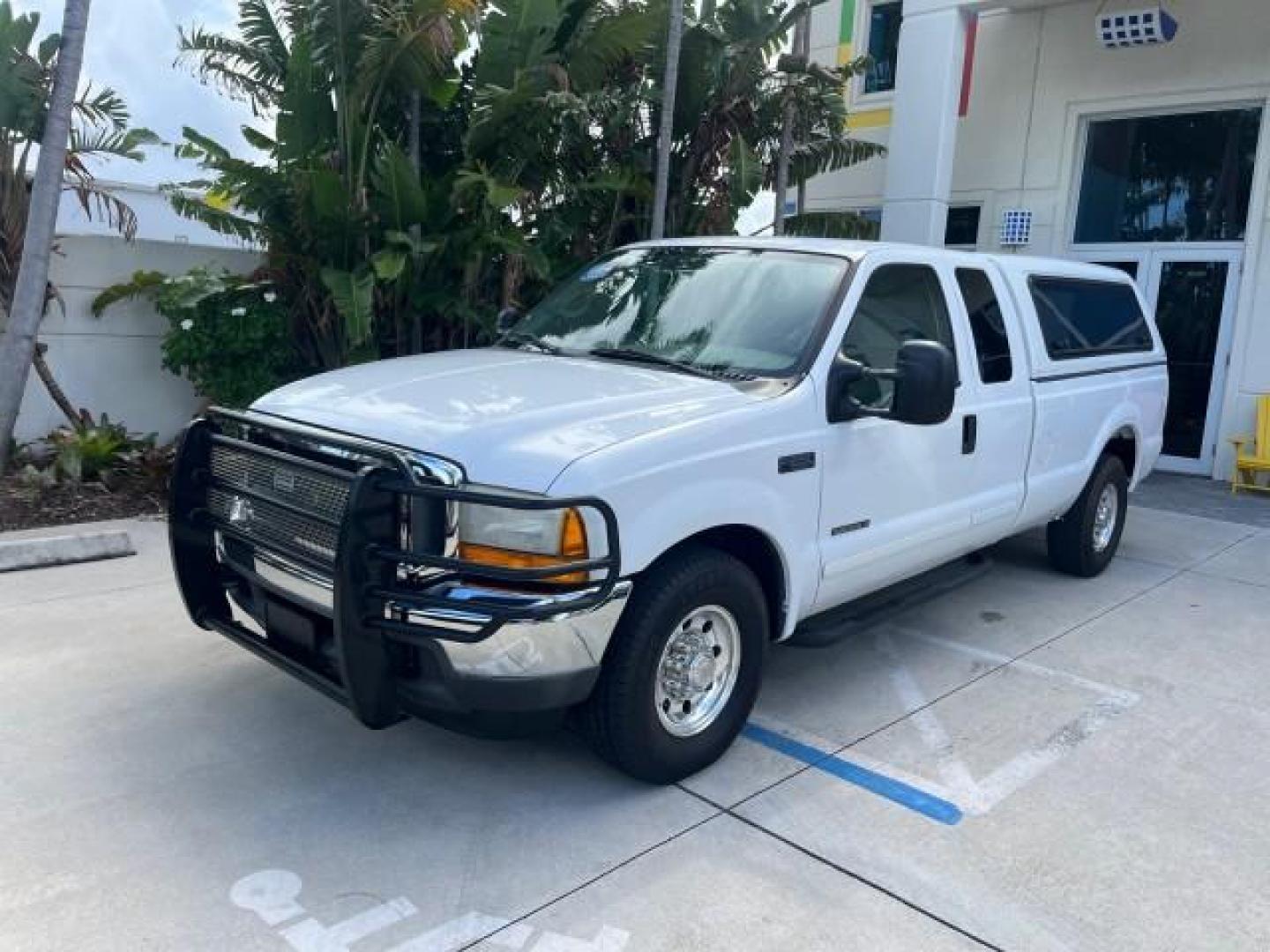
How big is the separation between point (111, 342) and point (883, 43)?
991 centimetres

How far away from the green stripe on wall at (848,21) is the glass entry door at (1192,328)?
4.43 metres

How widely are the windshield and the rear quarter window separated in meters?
2.03

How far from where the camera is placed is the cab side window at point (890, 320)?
4355 millimetres

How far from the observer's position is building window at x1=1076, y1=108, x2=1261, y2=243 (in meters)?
10.6

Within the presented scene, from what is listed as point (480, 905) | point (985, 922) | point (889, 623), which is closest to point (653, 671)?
point (480, 905)

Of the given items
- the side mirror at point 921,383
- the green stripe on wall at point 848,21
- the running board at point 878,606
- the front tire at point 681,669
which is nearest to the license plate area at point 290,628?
the front tire at point 681,669

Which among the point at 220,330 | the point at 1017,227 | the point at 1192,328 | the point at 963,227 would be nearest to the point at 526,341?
the point at 220,330

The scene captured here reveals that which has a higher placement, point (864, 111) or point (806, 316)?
point (864, 111)

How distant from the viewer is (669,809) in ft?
11.8

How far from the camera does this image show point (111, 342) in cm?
859

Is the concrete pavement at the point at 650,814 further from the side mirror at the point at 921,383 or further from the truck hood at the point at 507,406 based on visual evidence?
the side mirror at the point at 921,383

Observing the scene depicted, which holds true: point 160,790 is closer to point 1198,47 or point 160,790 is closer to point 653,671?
point 653,671

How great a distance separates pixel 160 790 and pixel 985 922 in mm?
2727

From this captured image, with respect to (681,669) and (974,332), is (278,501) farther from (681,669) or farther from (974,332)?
(974,332)
